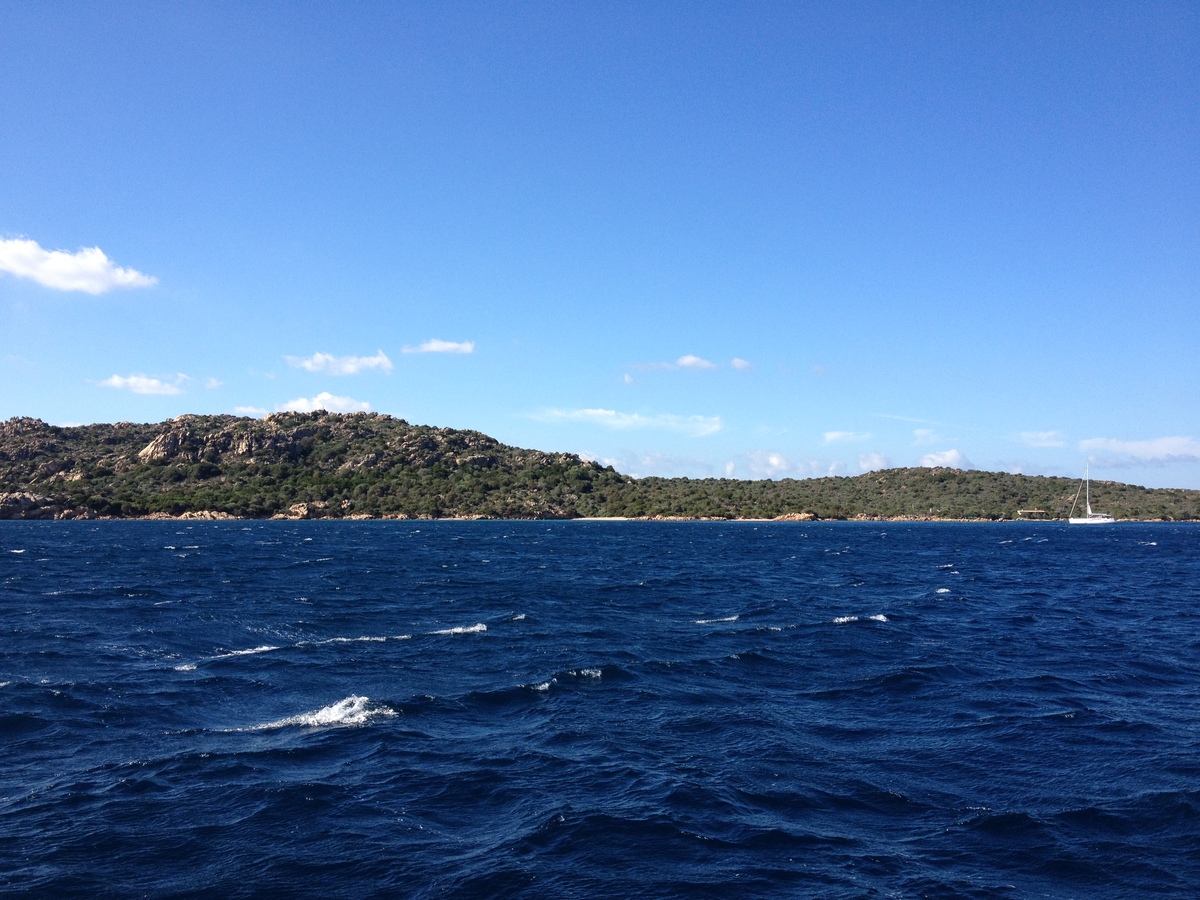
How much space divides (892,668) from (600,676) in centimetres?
1145

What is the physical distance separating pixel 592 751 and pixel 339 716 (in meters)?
7.88

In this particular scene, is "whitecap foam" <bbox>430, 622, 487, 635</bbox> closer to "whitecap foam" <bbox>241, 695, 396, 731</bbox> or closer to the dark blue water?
the dark blue water

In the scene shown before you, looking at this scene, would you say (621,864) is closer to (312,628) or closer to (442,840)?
(442,840)

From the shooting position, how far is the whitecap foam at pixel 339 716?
22.4 m

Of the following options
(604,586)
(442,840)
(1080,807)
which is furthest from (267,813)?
(604,586)

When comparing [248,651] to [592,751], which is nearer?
[592,751]

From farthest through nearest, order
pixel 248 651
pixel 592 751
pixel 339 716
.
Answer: pixel 248 651, pixel 339 716, pixel 592 751

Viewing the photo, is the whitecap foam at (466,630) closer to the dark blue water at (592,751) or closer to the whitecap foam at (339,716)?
the dark blue water at (592,751)

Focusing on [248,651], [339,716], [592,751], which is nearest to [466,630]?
[248,651]

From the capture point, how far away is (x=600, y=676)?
1139 inches

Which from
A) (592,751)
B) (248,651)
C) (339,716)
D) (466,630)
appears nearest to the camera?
(592,751)

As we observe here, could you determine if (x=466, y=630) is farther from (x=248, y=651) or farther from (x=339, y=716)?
(x=339, y=716)

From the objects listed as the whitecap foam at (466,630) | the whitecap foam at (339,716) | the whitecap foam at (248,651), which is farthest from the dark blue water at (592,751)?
the whitecap foam at (248,651)

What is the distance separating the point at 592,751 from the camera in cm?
2055
